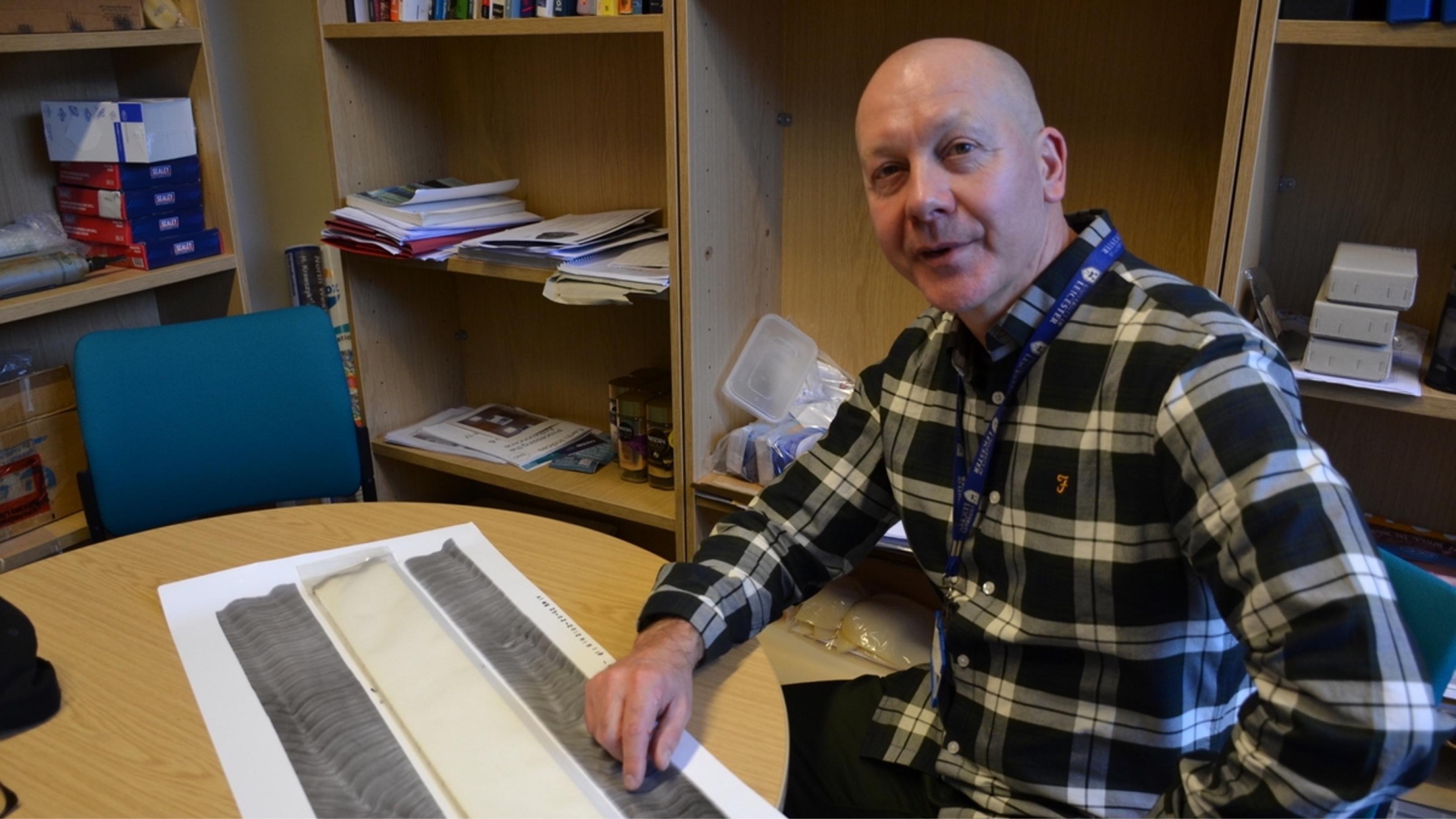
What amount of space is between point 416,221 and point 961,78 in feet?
4.68

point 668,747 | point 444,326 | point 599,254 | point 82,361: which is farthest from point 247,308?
point 668,747

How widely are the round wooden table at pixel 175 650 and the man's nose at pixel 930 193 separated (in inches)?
21.0

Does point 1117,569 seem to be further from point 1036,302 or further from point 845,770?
point 845,770

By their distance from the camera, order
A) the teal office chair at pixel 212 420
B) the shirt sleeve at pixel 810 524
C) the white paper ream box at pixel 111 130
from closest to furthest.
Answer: the shirt sleeve at pixel 810 524
the teal office chair at pixel 212 420
the white paper ream box at pixel 111 130

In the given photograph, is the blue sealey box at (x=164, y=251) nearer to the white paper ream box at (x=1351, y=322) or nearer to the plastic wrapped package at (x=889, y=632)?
the plastic wrapped package at (x=889, y=632)

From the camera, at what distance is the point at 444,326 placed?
266 cm

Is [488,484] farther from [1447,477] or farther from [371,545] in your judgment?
[1447,477]

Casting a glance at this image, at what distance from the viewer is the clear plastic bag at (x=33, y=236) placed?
83.1 inches

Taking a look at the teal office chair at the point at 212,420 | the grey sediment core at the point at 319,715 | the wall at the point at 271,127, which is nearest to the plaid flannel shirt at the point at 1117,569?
the grey sediment core at the point at 319,715

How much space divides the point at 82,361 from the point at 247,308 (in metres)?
0.74

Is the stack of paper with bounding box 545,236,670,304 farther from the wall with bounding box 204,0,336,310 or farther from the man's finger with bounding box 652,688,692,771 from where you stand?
the man's finger with bounding box 652,688,692,771

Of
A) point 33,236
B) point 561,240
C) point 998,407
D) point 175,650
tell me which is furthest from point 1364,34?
point 33,236

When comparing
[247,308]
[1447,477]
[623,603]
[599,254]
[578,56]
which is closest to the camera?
[623,603]

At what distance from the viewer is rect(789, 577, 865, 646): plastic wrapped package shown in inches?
80.7
